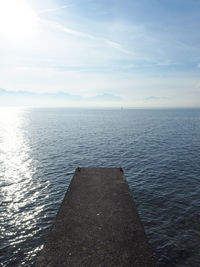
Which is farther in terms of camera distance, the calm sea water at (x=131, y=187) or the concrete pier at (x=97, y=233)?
the calm sea water at (x=131, y=187)

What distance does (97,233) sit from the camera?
42.1 ft

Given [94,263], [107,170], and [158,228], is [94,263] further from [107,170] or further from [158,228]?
[107,170]

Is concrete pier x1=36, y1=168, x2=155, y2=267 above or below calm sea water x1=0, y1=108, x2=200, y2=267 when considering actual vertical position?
above

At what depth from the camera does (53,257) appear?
1081 cm

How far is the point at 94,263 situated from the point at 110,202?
7.00 metres

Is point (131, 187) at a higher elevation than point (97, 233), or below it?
below

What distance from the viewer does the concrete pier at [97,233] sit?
10.6 metres

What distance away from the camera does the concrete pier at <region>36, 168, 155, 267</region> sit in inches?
416

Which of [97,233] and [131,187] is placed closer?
[97,233]

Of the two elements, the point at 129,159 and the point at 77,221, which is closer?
the point at 77,221

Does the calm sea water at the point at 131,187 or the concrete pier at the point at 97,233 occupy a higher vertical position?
the concrete pier at the point at 97,233

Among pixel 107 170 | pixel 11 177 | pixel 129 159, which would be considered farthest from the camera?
pixel 129 159

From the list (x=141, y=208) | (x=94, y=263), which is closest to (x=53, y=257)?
(x=94, y=263)

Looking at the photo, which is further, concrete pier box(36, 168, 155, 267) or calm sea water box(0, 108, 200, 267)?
calm sea water box(0, 108, 200, 267)
